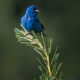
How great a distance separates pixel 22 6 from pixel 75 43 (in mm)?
1621

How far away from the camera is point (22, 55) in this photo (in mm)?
3262

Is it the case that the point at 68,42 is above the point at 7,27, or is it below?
below

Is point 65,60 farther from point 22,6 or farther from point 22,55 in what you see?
point 22,6

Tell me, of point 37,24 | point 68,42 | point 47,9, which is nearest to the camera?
point 37,24

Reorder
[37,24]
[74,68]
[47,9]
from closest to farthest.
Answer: [37,24] < [74,68] < [47,9]

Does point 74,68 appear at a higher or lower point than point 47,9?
lower

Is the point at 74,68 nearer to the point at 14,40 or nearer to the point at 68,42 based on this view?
the point at 68,42

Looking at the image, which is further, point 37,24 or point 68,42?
point 68,42

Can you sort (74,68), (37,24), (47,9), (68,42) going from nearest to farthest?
1. (37,24)
2. (74,68)
3. (68,42)
4. (47,9)

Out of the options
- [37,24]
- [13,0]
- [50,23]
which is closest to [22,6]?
[13,0]

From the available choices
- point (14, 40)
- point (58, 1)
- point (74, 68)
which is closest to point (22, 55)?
point (14, 40)

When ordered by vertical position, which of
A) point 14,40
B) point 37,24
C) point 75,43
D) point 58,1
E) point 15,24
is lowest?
point 75,43

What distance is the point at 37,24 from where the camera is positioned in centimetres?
142

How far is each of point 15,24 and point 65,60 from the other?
1460 mm
